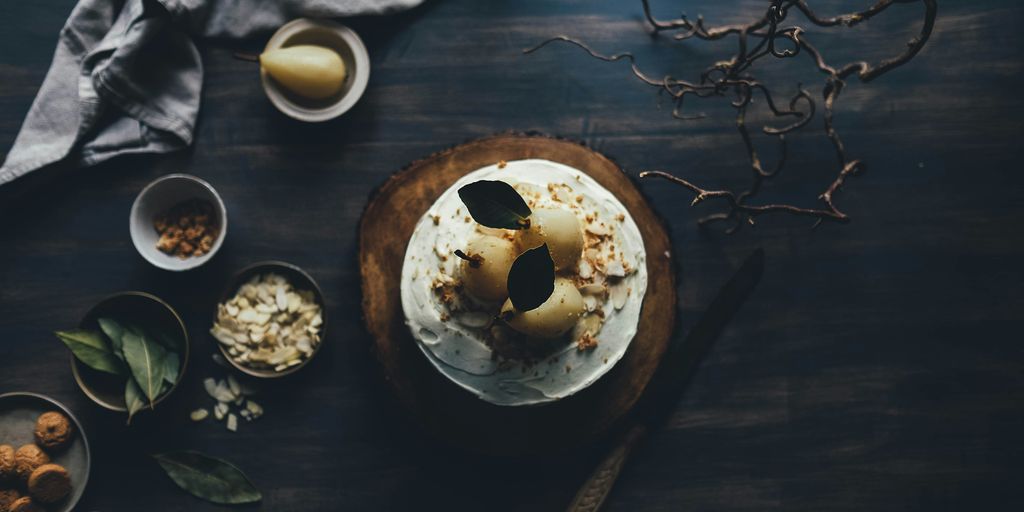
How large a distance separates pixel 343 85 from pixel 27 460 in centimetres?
84

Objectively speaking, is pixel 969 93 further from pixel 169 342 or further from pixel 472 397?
pixel 169 342

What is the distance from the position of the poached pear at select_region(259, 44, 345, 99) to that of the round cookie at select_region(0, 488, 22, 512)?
0.84 metres

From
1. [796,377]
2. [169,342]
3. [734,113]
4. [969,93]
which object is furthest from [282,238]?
[969,93]

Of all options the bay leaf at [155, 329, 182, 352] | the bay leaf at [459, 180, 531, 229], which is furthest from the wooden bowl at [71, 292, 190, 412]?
the bay leaf at [459, 180, 531, 229]

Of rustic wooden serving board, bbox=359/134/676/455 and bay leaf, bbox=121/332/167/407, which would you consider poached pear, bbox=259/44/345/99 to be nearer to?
rustic wooden serving board, bbox=359/134/676/455

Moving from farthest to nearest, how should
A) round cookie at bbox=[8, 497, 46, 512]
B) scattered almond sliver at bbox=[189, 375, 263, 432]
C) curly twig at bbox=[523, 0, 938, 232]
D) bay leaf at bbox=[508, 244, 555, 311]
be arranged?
scattered almond sliver at bbox=[189, 375, 263, 432] < round cookie at bbox=[8, 497, 46, 512] < curly twig at bbox=[523, 0, 938, 232] < bay leaf at bbox=[508, 244, 555, 311]

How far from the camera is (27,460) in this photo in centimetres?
131

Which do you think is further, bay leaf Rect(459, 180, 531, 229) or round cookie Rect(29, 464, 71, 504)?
round cookie Rect(29, 464, 71, 504)

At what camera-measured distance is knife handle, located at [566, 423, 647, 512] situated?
137cm

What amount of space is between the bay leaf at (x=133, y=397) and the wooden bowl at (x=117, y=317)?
1.0 inches

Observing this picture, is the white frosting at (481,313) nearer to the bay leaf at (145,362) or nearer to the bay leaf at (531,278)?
the bay leaf at (531,278)

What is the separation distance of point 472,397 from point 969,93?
1.08 m

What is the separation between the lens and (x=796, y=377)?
4.69 ft

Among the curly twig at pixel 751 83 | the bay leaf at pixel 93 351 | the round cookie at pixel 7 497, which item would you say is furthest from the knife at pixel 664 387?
the round cookie at pixel 7 497
